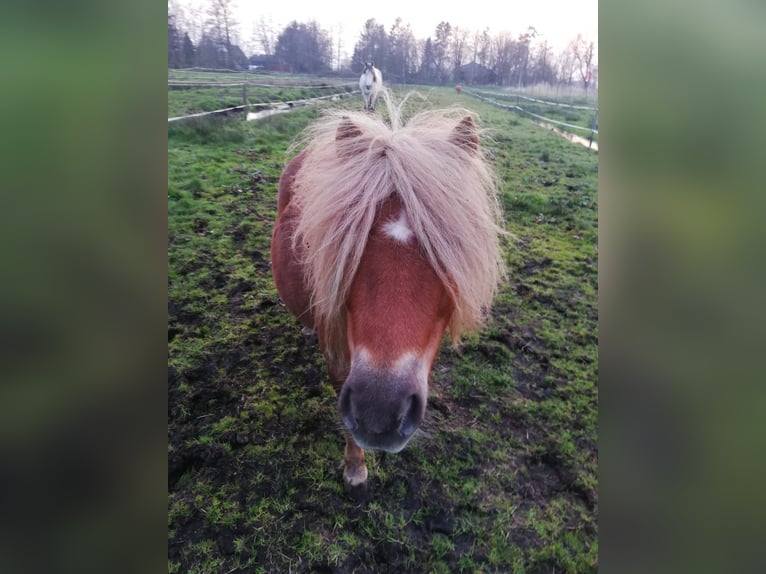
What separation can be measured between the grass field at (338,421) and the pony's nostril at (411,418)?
2.99 feet

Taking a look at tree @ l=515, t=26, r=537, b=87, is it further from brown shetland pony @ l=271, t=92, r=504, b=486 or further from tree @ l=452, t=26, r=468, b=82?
brown shetland pony @ l=271, t=92, r=504, b=486

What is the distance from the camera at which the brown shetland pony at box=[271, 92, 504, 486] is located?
104cm

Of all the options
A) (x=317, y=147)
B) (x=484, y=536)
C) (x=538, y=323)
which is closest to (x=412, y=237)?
(x=317, y=147)

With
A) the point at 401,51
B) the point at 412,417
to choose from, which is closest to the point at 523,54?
the point at 401,51

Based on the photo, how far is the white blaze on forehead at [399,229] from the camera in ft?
3.81

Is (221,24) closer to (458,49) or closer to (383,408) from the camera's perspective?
(458,49)

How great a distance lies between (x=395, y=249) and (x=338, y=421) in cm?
150

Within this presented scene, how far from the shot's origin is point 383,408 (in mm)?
1005
